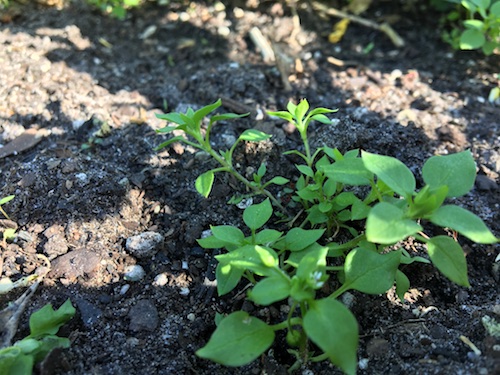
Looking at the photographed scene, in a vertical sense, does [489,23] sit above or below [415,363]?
above

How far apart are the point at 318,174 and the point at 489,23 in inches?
59.2

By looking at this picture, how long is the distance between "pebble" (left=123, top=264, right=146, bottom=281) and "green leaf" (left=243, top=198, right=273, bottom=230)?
47 centimetres

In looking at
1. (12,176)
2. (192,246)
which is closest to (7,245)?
(12,176)

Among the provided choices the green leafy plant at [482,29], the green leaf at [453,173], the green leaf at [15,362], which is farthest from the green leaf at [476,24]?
the green leaf at [15,362]

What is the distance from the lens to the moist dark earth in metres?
1.67

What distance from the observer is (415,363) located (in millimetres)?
1561

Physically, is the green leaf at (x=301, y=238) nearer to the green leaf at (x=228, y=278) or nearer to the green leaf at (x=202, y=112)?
the green leaf at (x=228, y=278)

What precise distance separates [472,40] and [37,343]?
8.21 feet

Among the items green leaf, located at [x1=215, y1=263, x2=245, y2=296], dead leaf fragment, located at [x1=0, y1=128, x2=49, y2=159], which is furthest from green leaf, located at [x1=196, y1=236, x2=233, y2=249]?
dead leaf fragment, located at [x1=0, y1=128, x2=49, y2=159]

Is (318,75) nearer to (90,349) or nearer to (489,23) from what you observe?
(489,23)

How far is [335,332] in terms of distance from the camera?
127 centimetres

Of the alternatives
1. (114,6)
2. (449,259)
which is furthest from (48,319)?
(114,6)

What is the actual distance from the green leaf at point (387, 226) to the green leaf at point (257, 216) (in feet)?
1.64

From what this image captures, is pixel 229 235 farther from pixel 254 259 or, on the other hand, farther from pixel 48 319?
pixel 48 319
